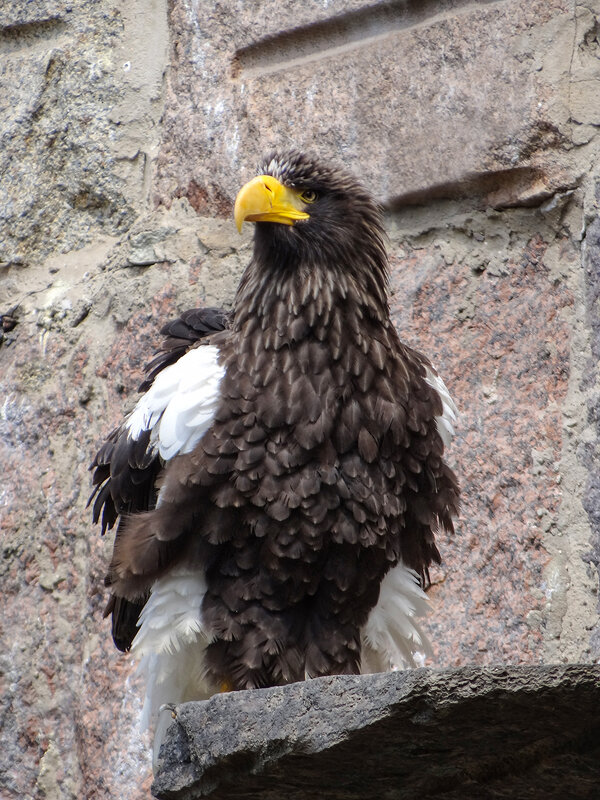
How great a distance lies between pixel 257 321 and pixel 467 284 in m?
0.54

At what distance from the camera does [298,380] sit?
2.71m

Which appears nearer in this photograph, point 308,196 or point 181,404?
point 181,404

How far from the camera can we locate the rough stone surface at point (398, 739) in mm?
1585

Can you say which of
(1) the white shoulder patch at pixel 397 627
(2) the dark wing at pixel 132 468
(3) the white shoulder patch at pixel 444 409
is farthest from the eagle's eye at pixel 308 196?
(1) the white shoulder patch at pixel 397 627

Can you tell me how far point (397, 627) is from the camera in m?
2.86

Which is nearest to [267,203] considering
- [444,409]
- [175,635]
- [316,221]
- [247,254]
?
[316,221]

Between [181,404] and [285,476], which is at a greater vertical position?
[181,404]

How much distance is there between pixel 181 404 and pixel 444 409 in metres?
0.61

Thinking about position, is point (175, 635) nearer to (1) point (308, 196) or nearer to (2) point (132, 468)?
(2) point (132, 468)

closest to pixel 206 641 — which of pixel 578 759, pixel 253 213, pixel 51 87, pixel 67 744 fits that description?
pixel 67 744

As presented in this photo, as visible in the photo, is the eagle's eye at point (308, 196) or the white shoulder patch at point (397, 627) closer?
the white shoulder patch at point (397, 627)

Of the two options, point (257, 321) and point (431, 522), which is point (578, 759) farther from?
point (257, 321)

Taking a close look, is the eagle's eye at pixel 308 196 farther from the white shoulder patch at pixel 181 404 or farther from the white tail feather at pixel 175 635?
the white tail feather at pixel 175 635

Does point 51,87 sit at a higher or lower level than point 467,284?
higher
